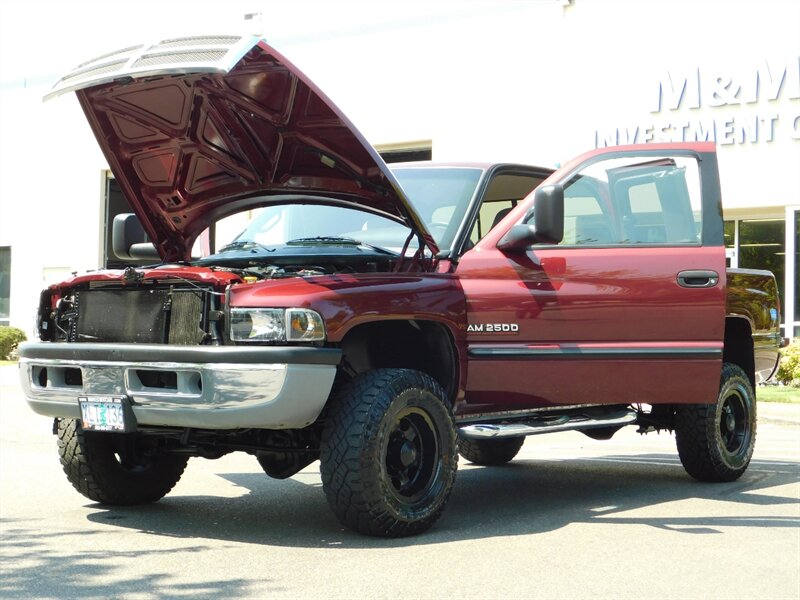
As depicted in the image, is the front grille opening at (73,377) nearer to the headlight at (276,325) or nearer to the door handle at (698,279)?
the headlight at (276,325)

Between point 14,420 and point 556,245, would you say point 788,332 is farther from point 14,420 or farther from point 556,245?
point 556,245

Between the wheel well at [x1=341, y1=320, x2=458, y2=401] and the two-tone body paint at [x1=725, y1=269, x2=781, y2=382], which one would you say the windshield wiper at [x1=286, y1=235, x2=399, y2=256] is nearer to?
the wheel well at [x1=341, y1=320, x2=458, y2=401]

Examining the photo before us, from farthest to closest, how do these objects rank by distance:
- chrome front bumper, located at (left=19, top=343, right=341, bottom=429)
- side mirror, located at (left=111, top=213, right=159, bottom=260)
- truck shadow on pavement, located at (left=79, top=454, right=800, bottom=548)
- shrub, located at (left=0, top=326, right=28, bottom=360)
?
shrub, located at (left=0, top=326, right=28, bottom=360), side mirror, located at (left=111, top=213, right=159, bottom=260), truck shadow on pavement, located at (left=79, top=454, right=800, bottom=548), chrome front bumper, located at (left=19, top=343, right=341, bottom=429)

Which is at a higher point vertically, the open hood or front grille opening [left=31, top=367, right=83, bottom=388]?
the open hood

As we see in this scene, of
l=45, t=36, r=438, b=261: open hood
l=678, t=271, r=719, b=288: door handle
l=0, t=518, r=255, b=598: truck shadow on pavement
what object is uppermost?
l=45, t=36, r=438, b=261: open hood

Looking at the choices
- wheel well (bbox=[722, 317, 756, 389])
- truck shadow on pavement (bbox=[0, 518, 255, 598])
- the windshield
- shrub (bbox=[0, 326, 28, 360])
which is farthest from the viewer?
shrub (bbox=[0, 326, 28, 360])

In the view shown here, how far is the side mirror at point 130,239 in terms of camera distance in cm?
784

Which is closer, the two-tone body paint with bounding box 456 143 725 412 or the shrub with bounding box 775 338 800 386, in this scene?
the two-tone body paint with bounding box 456 143 725 412

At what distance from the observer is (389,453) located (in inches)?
245

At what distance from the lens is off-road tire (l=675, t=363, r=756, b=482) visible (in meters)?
8.19

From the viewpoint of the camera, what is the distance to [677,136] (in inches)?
861

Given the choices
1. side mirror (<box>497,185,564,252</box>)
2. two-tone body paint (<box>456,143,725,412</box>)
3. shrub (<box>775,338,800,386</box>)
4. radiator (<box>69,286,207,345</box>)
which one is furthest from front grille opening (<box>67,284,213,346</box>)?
shrub (<box>775,338,800,386</box>)

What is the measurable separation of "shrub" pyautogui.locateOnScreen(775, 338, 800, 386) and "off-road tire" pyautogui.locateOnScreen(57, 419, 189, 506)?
44.7ft

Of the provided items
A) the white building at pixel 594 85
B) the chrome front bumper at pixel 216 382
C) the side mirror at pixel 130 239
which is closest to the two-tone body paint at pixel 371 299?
the chrome front bumper at pixel 216 382
